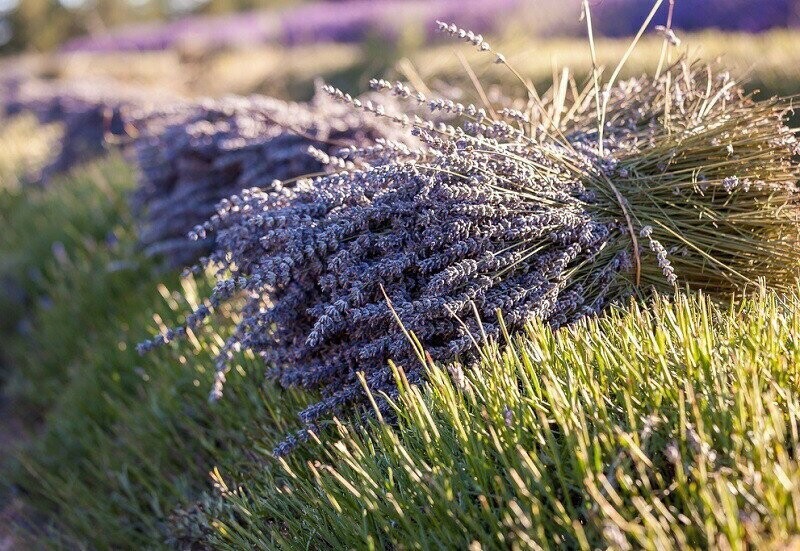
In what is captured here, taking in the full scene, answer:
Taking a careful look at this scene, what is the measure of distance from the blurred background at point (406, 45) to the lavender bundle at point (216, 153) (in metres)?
0.45

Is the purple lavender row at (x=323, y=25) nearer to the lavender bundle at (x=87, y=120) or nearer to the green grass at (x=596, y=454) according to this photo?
the lavender bundle at (x=87, y=120)

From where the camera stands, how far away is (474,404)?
5.33 feet

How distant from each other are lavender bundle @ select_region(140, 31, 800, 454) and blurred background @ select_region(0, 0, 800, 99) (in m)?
0.51

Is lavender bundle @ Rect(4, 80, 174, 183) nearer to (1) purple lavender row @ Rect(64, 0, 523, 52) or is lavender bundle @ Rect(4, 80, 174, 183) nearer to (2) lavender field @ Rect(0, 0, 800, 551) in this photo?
(1) purple lavender row @ Rect(64, 0, 523, 52)

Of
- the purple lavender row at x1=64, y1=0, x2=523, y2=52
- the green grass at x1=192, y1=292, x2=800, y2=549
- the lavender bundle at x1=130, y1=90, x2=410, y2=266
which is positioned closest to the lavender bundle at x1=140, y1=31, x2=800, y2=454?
the green grass at x1=192, y1=292, x2=800, y2=549

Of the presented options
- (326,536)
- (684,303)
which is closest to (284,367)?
(326,536)

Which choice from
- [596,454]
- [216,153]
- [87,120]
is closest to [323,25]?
[87,120]

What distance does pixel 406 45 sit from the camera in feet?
25.8

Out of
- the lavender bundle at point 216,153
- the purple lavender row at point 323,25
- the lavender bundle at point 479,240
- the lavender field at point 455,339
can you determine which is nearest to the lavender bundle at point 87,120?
the lavender bundle at point 216,153

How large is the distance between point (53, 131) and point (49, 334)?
664cm

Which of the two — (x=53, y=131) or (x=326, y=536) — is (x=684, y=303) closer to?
(x=326, y=536)

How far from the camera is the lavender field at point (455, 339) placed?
146 centimetres

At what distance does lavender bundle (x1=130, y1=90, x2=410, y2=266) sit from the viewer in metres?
3.52

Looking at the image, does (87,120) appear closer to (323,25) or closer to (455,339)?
(323,25)
